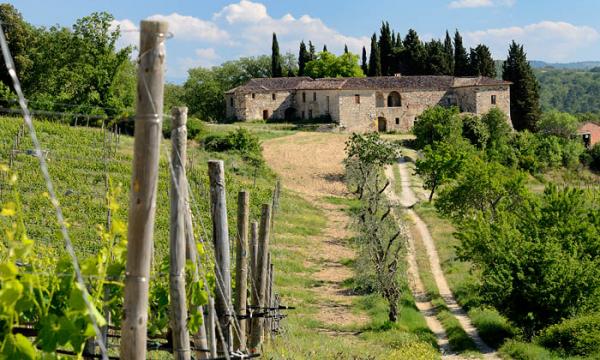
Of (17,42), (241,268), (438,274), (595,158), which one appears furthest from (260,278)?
(595,158)

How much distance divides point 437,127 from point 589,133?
86.0ft

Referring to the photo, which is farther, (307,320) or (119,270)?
(307,320)

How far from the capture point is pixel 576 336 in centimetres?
1692

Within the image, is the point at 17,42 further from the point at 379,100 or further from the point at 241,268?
the point at 241,268

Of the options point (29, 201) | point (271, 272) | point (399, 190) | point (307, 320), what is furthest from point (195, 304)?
point (399, 190)

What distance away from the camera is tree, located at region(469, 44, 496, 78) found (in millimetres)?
64938

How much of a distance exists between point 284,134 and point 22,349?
160ft

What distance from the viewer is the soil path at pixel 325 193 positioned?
20047mm

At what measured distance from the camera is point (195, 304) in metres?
5.73

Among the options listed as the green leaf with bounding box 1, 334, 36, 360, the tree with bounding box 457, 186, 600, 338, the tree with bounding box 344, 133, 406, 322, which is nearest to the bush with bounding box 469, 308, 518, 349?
the tree with bounding box 457, 186, 600, 338

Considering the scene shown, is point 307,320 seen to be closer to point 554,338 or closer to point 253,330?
point 554,338

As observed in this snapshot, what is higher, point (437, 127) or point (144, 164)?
point (144, 164)

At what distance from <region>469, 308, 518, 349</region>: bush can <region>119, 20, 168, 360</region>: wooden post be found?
15.3m

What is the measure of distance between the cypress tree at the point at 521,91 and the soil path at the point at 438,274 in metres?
21.1
